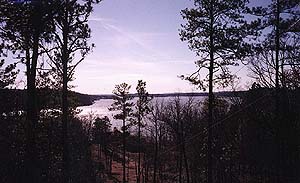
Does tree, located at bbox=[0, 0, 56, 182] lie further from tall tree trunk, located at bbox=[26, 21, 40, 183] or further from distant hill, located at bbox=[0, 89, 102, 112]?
distant hill, located at bbox=[0, 89, 102, 112]

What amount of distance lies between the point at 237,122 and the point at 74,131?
17.2 m

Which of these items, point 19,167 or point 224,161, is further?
point 224,161

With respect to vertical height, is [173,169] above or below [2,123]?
below

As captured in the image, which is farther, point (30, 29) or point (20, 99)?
point (20, 99)

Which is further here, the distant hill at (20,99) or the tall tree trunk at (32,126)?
the distant hill at (20,99)

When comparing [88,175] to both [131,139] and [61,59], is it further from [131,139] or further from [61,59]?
[131,139]

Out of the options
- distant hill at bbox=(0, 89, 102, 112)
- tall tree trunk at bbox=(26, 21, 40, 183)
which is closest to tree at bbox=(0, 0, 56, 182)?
tall tree trunk at bbox=(26, 21, 40, 183)

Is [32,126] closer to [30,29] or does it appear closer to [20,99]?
[30,29]

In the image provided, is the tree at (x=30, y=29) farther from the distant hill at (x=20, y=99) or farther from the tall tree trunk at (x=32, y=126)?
the distant hill at (x=20, y=99)

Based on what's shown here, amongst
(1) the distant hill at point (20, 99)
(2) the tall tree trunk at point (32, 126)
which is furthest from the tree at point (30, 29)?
(1) the distant hill at point (20, 99)


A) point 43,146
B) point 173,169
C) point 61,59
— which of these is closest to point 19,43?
point 61,59

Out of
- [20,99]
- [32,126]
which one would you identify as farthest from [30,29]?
[20,99]

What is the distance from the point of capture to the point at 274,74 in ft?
44.6

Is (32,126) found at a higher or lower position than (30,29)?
lower
